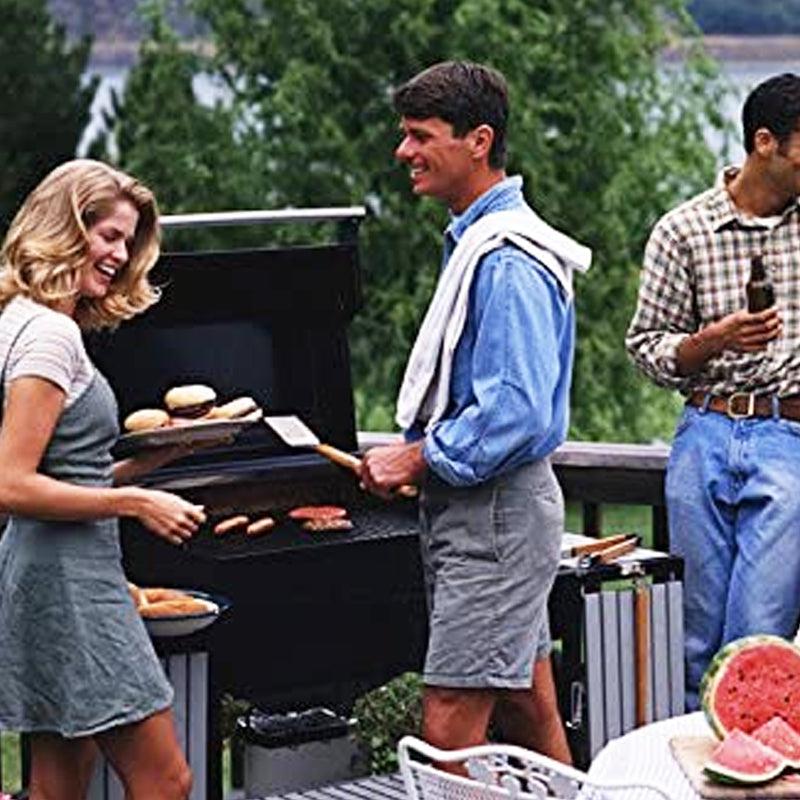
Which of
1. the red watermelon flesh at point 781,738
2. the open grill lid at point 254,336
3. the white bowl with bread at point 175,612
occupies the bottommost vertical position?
the red watermelon flesh at point 781,738

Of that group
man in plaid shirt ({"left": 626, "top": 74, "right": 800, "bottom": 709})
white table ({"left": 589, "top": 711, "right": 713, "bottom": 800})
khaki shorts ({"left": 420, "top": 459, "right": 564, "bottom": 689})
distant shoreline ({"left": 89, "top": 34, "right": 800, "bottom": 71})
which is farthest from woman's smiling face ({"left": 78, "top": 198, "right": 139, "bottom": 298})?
distant shoreline ({"left": 89, "top": 34, "right": 800, "bottom": 71})

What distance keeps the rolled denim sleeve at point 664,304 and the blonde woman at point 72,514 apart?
56.9 inches

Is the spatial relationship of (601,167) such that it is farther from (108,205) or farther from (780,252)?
(108,205)

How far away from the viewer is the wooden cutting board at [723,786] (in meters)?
3.89

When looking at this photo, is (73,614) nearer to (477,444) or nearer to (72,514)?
(72,514)

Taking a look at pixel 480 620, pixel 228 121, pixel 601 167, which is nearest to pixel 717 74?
pixel 601 167

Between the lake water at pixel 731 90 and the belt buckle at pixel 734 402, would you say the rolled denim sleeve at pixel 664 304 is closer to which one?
the belt buckle at pixel 734 402

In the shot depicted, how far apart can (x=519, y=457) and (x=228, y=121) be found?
1085cm

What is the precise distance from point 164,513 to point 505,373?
64 cm

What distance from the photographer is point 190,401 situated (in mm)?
5402

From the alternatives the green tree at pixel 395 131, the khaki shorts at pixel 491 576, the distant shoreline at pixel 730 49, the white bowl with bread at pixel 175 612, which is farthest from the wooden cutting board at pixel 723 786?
the distant shoreline at pixel 730 49

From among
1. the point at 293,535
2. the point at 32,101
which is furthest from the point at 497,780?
the point at 32,101

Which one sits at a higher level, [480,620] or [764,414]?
[764,414]

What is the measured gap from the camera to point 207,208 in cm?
1516
